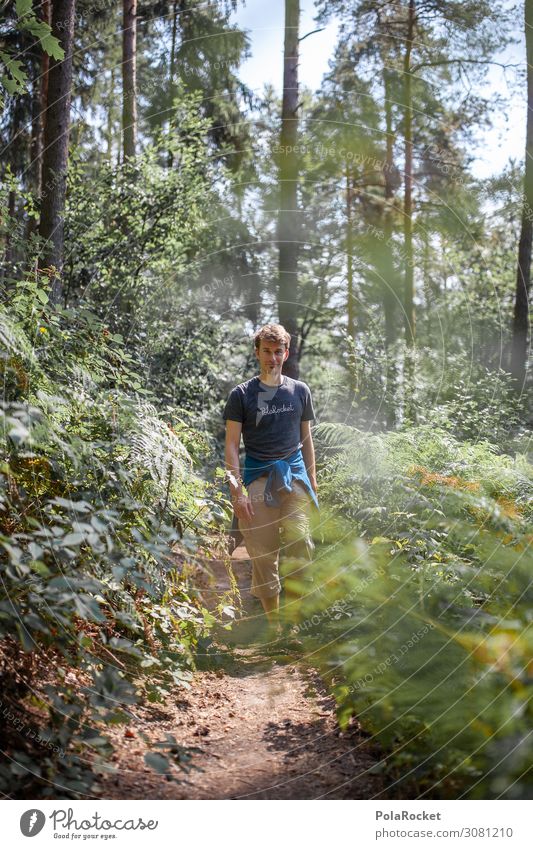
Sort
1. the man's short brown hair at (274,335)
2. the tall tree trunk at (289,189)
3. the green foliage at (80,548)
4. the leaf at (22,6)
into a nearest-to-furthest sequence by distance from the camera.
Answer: the green foliage at (80,548)
the leaf at (22,6)
the man's short brown hair at (274,335)
the tall tree trunk at (289,189)

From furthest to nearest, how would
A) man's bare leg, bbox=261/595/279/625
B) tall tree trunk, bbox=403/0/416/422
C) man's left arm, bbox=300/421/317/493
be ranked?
1. tall tree trunk, bbox=403/0/416/422
2. man's left arm, bbox=300/421/317/493
3. man's bare leg, bbox=261/595/279/625

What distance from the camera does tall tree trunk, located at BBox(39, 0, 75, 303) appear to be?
5.84 metres

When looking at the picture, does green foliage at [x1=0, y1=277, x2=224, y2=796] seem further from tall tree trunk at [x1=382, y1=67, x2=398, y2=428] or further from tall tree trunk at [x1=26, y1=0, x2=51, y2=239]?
tall tree trunk at [x1=382, y1=67, x2=398, y2=428]

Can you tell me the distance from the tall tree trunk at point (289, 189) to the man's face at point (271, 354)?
2225 mm

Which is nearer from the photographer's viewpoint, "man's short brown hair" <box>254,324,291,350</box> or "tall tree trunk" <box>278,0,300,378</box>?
"man's short brown hair" <box>254,324,291,350</box>

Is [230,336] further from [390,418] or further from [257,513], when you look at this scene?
[257,513]

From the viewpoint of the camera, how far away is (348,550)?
2682mm

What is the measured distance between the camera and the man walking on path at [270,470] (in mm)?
4965

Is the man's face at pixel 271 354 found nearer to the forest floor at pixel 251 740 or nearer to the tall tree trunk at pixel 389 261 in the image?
the forest floor at pixel 251 740

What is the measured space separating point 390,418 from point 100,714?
18.8 feet

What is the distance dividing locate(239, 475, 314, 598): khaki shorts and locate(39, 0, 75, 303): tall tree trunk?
2401 mm

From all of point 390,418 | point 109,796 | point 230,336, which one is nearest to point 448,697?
point 109,796

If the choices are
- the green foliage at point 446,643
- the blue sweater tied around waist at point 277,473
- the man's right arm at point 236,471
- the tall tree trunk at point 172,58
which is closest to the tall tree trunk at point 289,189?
the tall tree trunk at point 172,58

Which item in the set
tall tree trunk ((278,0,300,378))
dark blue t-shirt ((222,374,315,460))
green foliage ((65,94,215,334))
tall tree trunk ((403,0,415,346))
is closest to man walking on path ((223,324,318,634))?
dark blue t-shirt ((222,374,315,460))
